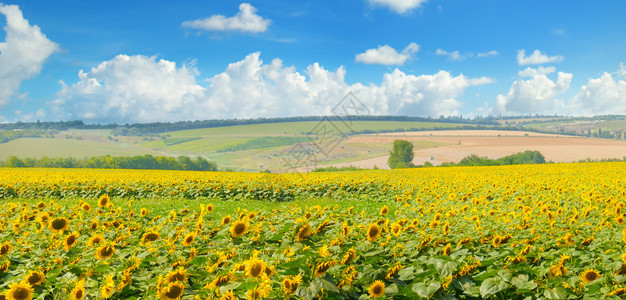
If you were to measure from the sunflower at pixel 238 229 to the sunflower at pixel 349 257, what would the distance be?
1.29m

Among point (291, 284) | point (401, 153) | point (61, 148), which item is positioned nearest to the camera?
point (291, 284)

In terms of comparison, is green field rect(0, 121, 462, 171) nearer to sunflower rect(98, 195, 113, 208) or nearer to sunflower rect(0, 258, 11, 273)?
sunflower rect(98, 195, 113, 208)

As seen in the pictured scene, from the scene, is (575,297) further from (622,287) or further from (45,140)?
(45,140)

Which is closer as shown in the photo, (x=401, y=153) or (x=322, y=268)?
(x=322, y=268)

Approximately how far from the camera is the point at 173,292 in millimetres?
3293

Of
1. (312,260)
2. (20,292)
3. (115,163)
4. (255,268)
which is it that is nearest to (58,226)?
(20,292)

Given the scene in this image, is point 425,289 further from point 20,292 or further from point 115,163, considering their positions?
point 115,163

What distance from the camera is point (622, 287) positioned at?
3.67m

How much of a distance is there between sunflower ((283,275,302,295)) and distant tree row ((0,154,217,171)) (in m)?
50.7

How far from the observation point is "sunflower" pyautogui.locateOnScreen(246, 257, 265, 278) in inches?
127

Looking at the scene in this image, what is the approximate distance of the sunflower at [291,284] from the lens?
126 inches

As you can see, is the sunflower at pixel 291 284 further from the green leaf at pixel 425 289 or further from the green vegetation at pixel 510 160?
the green vegetation at pixel 510 160

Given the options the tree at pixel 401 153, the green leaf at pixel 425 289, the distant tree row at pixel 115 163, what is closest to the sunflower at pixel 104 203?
the green leaf at pixel 425 289

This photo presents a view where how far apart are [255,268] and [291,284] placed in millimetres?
313
